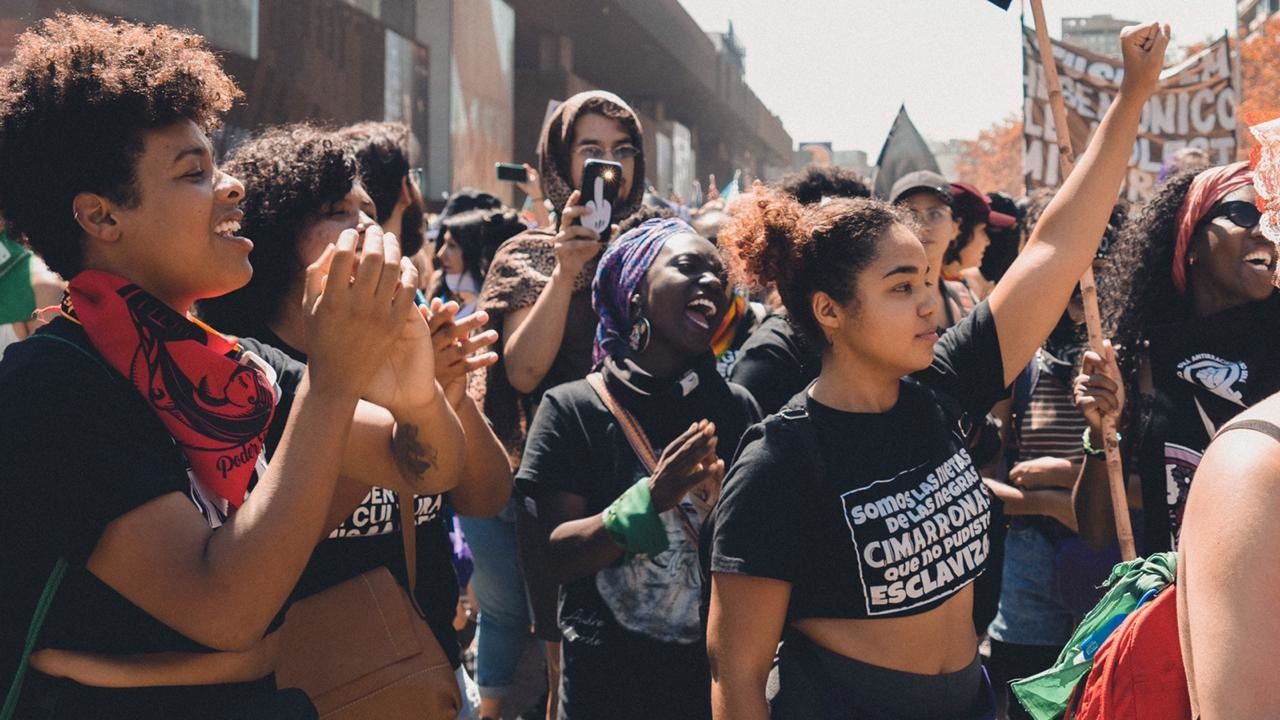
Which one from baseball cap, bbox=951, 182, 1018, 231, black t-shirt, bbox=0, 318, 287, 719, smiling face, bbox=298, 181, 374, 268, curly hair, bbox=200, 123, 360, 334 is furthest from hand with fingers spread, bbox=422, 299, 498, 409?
baseball cap, bbox=951, 182, 1018, 231

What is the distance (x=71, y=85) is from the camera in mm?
1881

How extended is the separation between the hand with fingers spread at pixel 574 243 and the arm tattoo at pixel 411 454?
1.62 metres

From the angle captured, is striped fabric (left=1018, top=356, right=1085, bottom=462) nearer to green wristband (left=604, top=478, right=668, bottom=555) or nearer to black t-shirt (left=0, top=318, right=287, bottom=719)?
green wristband (left=604, top=478, right=668, bottom=555)

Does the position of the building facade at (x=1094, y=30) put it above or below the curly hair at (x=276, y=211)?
above

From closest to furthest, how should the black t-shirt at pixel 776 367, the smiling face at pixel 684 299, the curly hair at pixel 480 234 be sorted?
the smiling face at pixel 684 299 → the black t-shirt at pixel 776 367 → the curly hair at pixel 480 234

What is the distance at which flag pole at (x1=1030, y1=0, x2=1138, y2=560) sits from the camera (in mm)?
2730

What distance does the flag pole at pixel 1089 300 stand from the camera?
2.73 metres

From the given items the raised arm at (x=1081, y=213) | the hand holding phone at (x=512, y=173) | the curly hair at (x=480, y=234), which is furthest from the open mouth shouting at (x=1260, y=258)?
the curly hair at (x=480, y=234)

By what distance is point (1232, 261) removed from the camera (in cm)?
314

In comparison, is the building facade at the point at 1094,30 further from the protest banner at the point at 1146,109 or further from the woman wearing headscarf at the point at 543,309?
the woman wearing headscarf at the point at 543,309

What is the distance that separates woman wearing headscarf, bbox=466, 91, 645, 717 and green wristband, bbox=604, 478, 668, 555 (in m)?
0.66

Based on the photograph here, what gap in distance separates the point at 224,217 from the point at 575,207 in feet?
6.74

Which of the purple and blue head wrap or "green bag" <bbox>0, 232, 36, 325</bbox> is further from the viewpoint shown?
"green bag" <bbox>0, 232, 36, 325</bbox>

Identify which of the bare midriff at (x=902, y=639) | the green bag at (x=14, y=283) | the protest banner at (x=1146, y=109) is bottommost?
the bare midriff at (x=902, y=639)
